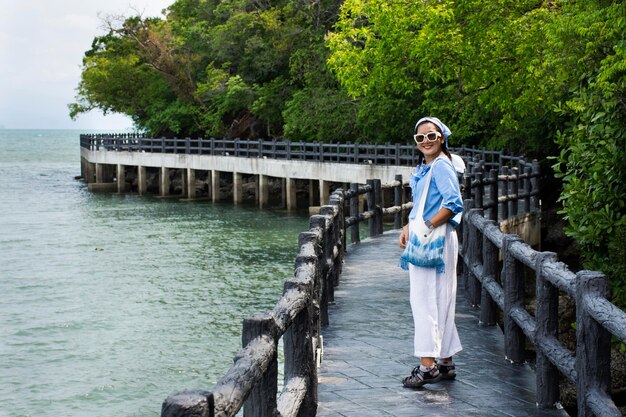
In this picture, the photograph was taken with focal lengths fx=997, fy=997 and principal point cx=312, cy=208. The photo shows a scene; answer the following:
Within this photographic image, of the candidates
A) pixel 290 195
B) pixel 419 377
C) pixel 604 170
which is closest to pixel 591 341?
pixel 419 377

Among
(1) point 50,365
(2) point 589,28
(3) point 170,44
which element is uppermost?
(3) point 170,44

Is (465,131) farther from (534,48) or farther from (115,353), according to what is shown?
(115,353)

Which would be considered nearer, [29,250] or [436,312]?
[436,312]

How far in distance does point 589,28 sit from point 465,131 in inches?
745

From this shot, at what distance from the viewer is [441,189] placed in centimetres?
712

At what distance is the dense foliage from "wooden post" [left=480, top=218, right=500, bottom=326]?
3.82 meters

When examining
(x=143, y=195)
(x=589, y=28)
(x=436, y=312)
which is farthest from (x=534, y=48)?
(x=143, y=195)

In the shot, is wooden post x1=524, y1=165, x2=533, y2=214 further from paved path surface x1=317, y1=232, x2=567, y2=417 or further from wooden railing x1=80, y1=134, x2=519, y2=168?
paved path surface x1=317, y1=232, x2=567, y2=417

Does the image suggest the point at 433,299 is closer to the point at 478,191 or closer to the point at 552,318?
the point at 552,318

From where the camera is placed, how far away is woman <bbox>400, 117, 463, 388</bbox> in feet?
23.4

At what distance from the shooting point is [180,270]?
25.4 meters

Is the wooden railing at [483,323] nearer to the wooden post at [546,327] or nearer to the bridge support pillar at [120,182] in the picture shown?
the wooden post at [546,327]

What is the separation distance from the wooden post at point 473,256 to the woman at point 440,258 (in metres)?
3.05

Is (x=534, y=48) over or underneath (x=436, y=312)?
over
